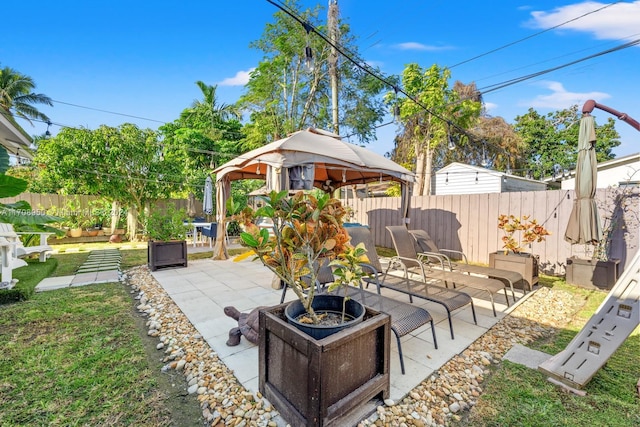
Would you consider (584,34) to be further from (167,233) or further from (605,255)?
(167,233)

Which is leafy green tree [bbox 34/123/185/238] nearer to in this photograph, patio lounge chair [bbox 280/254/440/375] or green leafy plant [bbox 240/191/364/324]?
patio lounge chair [bbox 280/254/440/375]

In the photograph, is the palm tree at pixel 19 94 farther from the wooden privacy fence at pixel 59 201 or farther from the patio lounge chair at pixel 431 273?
the patio lounge chair at pixel 431 273

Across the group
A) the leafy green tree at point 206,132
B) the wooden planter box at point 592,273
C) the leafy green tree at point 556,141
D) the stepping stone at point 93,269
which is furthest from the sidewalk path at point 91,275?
the leafy green tree at point 556,141

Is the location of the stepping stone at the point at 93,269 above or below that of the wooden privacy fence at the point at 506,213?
below

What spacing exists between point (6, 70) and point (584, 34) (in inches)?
1161

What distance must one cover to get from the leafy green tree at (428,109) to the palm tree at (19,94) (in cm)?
2367

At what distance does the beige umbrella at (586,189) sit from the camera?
4180 mm

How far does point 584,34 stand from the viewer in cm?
600

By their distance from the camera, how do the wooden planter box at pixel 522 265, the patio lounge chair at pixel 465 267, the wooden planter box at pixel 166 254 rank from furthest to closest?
1. the wooden planter box at pixel 166 254
2. the wooden planter box at pixel 522 265
3. the patio lounge chair at pixel 465 267

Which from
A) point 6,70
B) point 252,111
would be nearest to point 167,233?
point 252,111

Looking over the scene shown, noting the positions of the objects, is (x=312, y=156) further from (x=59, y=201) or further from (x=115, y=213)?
(x=59, y=201)

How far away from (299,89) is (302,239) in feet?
44.4

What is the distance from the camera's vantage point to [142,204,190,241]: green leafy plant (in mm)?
5548

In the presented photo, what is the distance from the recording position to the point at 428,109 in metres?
13.2
